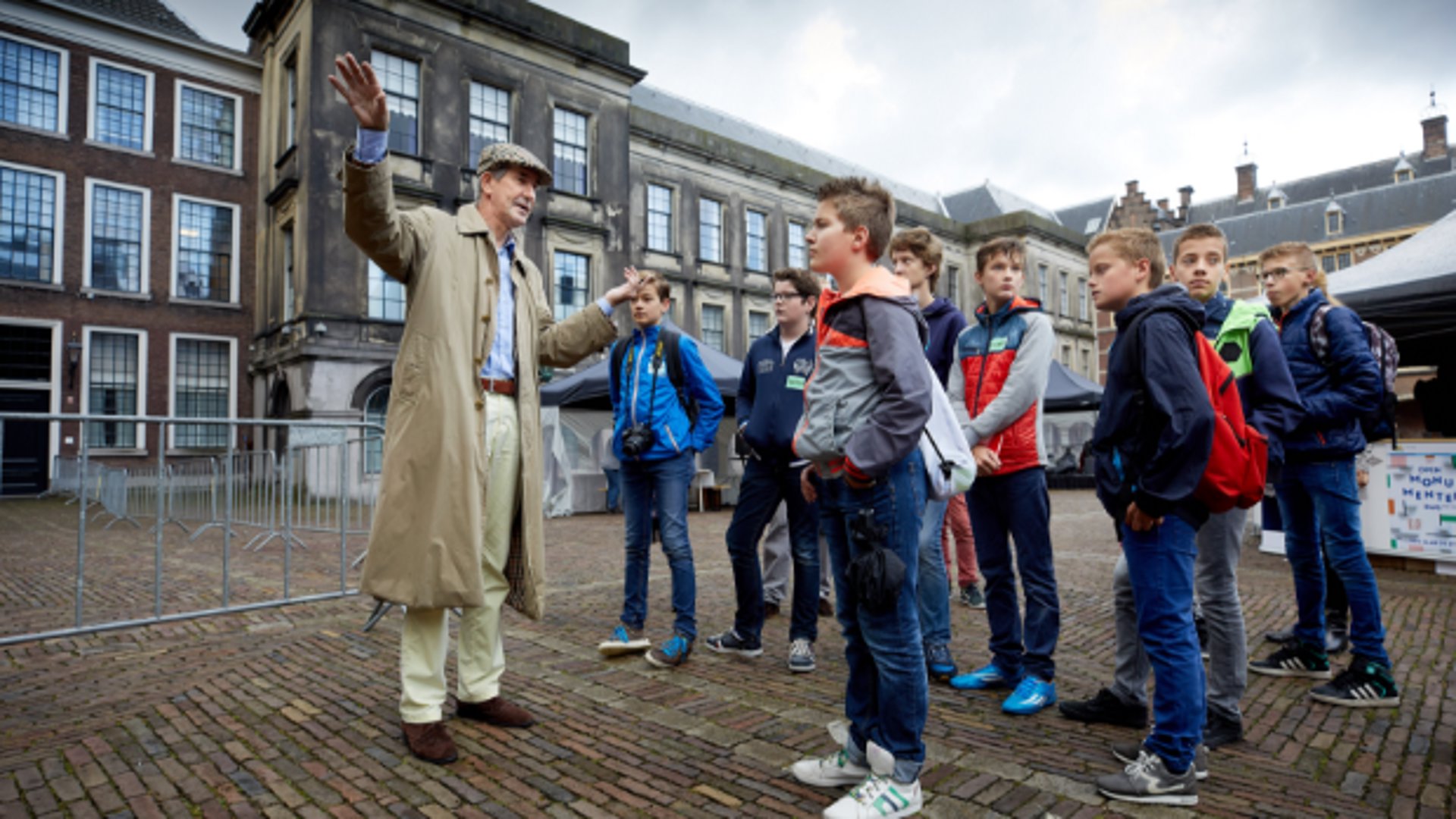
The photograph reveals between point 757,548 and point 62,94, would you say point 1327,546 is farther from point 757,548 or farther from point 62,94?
point 62,94

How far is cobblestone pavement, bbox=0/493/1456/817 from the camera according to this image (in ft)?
8.14

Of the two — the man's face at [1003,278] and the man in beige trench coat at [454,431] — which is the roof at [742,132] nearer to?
the man's face at [1003,278]

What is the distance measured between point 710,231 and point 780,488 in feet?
79.3

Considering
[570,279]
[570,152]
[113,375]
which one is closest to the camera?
[113,375]

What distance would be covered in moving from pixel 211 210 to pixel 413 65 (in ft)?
24.0

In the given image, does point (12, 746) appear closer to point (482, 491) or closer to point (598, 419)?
point (482, 491)

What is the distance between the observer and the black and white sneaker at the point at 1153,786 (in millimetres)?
2443

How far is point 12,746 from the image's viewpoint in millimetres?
2914

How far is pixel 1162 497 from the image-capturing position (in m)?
2.46

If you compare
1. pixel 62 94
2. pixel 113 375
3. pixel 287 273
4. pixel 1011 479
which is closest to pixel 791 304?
pixel 1011 479

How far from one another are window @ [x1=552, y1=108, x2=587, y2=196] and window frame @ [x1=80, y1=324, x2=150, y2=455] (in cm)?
1166

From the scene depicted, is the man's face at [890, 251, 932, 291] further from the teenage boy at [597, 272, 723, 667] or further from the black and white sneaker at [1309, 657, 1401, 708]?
the black and white sneaker at [1309, 657, 1401, 708]

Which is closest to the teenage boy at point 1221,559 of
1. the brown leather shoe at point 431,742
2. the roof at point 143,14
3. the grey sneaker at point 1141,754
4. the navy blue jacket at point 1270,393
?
the navy blue jacket at point 1270,393

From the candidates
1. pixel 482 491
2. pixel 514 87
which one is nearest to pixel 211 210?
pixel 514 87
